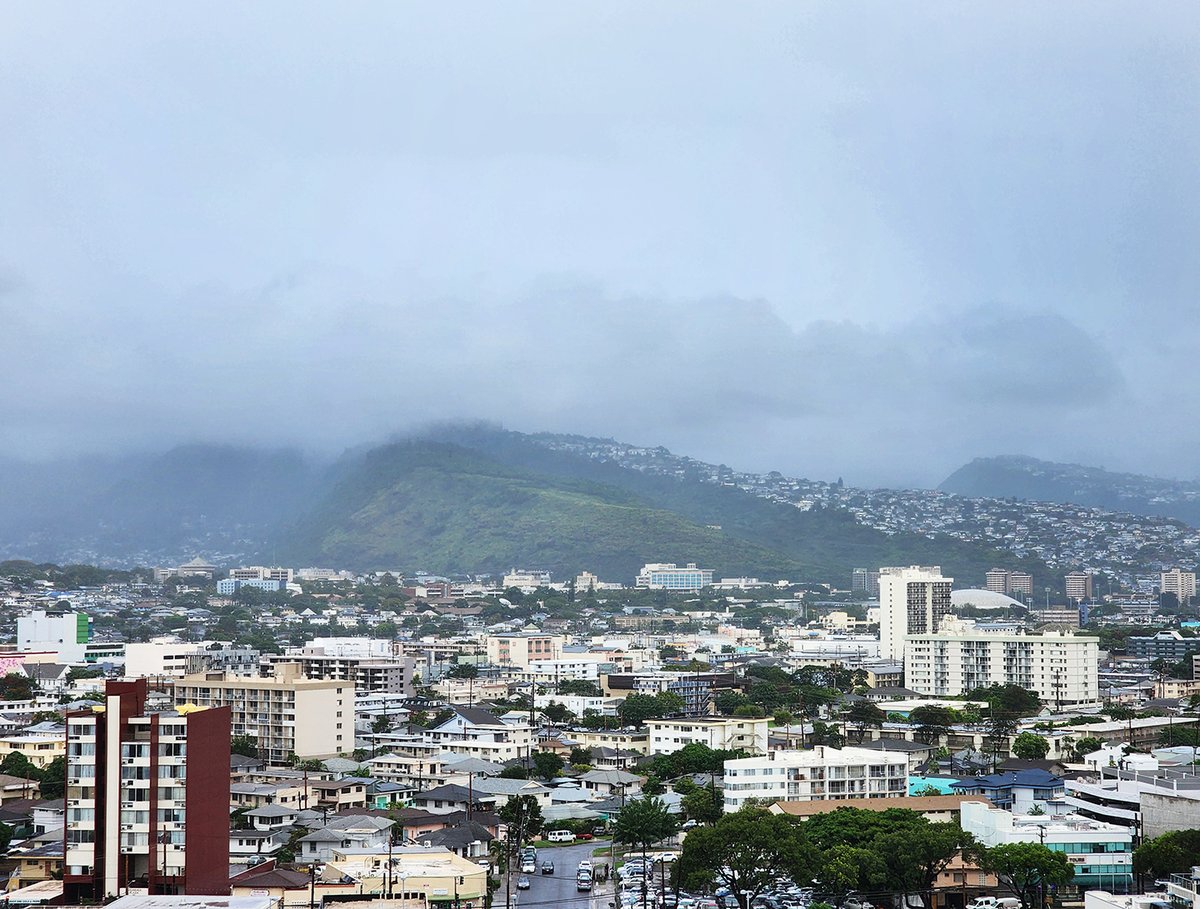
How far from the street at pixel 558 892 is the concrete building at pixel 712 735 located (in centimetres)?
1716

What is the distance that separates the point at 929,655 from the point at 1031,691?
23.5 ft

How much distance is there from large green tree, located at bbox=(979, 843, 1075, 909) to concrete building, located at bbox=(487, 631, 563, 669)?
6985 centimetres

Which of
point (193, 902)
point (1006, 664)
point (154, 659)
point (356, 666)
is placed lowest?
point (356, 666)

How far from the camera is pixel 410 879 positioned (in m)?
31.2

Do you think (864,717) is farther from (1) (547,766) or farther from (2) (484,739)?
(1) (547,766)

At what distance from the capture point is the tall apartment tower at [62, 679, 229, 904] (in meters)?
26.5

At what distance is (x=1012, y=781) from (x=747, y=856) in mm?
16302

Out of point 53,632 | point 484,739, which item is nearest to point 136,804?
point 484,739

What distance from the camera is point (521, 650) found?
103 metres

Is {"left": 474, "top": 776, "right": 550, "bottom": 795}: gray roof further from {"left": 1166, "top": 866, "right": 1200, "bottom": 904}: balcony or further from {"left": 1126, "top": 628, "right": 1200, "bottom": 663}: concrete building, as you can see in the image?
{"left": 1126, "top": 628, "right": 1200, "bottom": 663}: concrete building

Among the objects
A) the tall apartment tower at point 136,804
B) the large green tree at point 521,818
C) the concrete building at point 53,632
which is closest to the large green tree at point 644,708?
the large green tree at point 521,818

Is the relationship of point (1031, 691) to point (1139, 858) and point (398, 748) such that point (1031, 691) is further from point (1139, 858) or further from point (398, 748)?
point (1139, 858)

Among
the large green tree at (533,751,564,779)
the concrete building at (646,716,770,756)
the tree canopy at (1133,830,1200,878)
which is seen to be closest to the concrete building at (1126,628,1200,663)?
the concrete building at (646,716,770,756)

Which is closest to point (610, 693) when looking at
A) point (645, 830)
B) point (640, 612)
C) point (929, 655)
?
point (929, 655)
